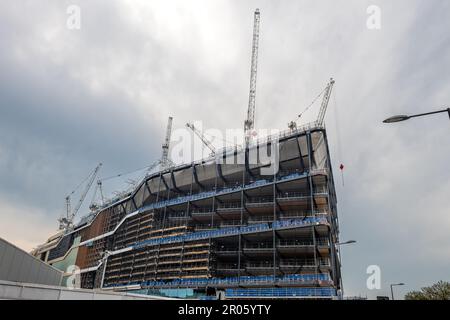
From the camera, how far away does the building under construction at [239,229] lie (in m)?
61.7

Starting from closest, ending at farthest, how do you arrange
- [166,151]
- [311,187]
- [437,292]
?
1. [437,292]
2. [311,187]
3. [166,151]

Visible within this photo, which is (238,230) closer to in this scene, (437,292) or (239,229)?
(239,229)

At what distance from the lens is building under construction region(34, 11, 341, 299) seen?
202 feet

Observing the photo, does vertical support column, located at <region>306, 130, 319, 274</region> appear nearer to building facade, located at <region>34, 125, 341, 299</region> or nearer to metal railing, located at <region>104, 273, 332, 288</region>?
building facade, located at <region>34, 125, 341, 299</region>

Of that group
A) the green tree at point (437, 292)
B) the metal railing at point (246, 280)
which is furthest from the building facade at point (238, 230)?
the green tree at point (437, 292)

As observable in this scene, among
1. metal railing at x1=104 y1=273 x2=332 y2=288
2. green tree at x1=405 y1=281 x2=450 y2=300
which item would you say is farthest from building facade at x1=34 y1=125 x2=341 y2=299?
green tree at x1=405 y1=281 x2=450 y2=300

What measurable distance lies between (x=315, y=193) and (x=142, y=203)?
5186 cm

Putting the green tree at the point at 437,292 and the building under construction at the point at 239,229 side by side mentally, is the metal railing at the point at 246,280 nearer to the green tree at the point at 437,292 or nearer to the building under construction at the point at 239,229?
the building under construction at the point at 239,229

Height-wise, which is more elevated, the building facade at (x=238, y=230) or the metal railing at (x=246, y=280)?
the building facade at (x=238, y=230)

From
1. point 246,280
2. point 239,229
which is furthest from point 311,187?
point 246,280

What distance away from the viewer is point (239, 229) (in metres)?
67.6

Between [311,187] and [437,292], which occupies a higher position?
[311,187]

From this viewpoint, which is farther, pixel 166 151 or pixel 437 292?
pixel 166 151
